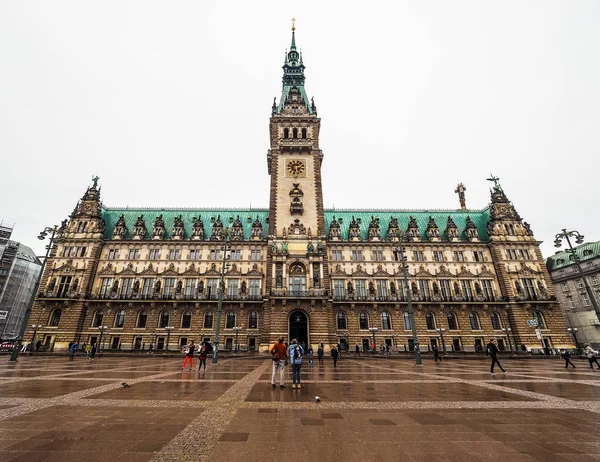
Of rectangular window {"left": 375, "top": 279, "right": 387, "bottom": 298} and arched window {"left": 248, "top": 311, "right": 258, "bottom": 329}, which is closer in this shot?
arched window {"left": 248, "top": 311, "right": 258, "bottom": 329}

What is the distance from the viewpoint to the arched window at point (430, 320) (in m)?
45.7

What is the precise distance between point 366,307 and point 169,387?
3786 centimetres

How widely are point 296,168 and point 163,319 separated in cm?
3277

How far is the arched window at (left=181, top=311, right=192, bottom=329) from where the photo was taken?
44.9 metres

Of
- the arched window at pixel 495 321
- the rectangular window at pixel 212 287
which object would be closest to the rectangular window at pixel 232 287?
the rectangular window at pixel 212 287

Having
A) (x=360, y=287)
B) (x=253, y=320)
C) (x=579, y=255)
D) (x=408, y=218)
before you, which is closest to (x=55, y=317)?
(x=253, y=320)

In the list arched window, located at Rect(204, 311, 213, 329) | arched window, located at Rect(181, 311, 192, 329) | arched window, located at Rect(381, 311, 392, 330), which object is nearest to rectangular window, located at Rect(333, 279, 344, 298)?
arched window, located at Rect(381, 311, 392, 330)

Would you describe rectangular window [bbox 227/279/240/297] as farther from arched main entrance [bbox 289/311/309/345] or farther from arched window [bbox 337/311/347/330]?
arched window [bbox 337/311/347/330]

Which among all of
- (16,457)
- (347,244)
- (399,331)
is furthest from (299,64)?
(16,457)

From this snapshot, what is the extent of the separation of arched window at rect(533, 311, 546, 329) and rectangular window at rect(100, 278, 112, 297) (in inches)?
2622

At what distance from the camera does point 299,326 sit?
42781 mm

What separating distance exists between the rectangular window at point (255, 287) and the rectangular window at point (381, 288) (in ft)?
63.3

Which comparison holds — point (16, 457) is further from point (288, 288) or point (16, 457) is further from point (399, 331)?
point (399, 331)

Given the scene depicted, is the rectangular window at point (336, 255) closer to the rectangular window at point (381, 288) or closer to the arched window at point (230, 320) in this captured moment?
the rectangular window at point (381, 288)
